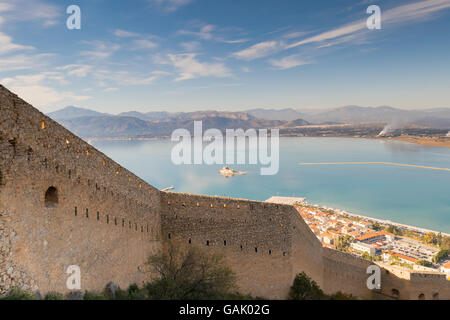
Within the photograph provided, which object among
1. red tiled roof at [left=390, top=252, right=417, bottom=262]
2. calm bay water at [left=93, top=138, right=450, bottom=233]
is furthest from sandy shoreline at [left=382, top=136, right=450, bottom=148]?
red tiled roof at [left=390, top=252, right=417, bottom=262]

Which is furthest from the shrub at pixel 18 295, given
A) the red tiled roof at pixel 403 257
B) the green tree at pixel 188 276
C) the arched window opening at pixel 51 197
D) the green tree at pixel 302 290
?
the red tiled roof at pixel 403 257

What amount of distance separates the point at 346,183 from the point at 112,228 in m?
69.8

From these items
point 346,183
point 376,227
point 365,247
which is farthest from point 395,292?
point 346,183

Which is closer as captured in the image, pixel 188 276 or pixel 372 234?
pixel 188 276

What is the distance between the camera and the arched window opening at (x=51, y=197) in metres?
5.29

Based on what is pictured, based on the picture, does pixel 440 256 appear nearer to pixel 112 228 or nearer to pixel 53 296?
pixel 112 228

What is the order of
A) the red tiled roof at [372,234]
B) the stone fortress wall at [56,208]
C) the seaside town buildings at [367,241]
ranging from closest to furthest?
the stone fortress wall at [56,208] → the seaside town buildings at [367,241] → the red tiled roof at [372,234]

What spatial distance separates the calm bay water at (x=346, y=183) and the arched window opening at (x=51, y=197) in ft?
165

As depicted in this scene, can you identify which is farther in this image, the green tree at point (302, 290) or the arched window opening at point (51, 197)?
the green tree at point (302, 290)

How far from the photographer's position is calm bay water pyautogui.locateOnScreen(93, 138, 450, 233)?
52250 millimetres

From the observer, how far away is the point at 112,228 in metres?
7.01

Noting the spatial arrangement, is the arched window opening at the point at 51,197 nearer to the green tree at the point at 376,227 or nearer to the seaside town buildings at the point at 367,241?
the seaside town buildings at the point at 367,241

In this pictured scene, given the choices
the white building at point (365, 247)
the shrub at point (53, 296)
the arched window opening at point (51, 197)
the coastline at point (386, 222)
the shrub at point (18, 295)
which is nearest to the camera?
the shrub at point (18, 295)

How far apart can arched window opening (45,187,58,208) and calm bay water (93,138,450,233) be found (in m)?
50.2
